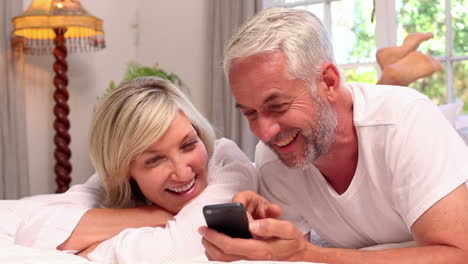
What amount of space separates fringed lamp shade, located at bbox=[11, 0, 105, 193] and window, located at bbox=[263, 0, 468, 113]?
1.25 meters

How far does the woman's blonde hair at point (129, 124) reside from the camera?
1.53 meters

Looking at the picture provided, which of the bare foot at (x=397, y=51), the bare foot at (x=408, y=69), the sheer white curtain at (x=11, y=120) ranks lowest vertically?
the sheer white curtain at (x=11, y=120)

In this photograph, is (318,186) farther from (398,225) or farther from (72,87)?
Result: (72,87)

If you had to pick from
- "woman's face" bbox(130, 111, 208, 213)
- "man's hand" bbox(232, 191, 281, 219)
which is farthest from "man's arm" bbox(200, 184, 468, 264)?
"woman's face" bbox(130, 111, 208, 213)

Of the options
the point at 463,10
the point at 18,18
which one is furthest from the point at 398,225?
the point at 18,18

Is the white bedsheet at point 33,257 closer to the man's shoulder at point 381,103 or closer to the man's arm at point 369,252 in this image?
the man's arm at point 369,252

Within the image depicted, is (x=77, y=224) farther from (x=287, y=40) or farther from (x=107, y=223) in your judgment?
(x=287, y=40)

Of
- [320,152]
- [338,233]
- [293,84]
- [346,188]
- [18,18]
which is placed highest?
[18,18]

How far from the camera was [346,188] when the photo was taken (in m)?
1.60

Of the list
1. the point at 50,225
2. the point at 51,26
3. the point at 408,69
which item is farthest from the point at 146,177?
the point at 51,26

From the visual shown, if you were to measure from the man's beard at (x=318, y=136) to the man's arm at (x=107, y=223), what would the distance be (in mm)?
375

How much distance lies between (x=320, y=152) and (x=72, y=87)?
323cm

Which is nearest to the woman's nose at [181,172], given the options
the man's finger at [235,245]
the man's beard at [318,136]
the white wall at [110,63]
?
the man's beard at [318,136]

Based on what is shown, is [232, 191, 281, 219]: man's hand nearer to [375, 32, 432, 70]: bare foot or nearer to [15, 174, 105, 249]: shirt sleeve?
[15, 174, 105, 249]: shirt sleeve
